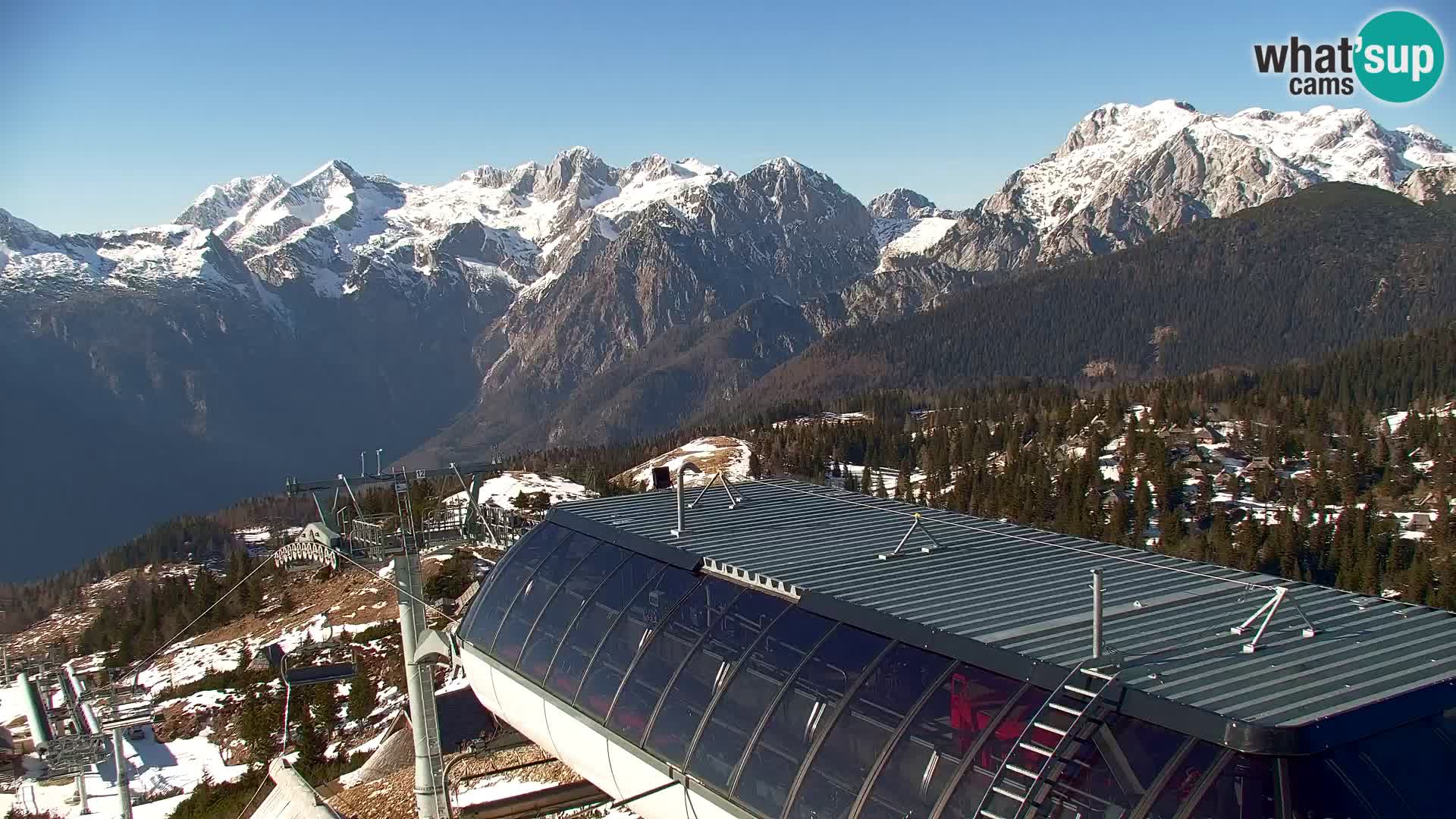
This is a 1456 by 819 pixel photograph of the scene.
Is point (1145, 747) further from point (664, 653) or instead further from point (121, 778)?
point (121, 778)

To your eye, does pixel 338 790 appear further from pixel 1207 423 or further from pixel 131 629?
pixel 1207 423

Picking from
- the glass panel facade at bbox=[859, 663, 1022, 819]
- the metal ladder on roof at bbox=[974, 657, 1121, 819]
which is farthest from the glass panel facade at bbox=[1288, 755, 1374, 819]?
the glass panel facade at bbox=[859, 663, 1022, 819]

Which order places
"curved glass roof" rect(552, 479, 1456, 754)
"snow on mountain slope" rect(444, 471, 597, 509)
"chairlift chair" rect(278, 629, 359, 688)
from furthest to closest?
"snow on mountain slope" rect(444, 471, 597, 509)
"chairlift chair" rect(278, 629, 359, 688)
"curved glass roof" rect(552, 479, 1456, 754)

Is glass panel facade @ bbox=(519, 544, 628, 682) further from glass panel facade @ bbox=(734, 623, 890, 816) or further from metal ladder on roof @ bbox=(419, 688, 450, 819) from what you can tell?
glass panel facade @ bbox=(734, 623, 890, 816)

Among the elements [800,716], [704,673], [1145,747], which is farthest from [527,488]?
[1145,747]

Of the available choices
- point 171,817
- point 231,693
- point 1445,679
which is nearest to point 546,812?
point 1445,679
